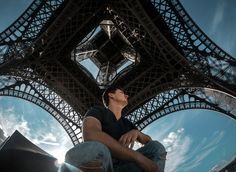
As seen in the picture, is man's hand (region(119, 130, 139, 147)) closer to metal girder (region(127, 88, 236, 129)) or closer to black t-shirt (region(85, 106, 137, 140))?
black t-shirt (region(85, 106, 137, 140))

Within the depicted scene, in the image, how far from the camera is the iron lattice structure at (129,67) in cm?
1559

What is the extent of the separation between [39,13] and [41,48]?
1765 mm

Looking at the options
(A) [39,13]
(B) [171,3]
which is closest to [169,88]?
(B) [171,3]

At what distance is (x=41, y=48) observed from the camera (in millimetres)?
16797

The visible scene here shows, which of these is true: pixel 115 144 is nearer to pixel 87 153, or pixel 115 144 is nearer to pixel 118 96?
pixel 87 153

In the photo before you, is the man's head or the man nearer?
the man

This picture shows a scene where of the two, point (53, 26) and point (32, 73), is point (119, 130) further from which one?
point (32, 73)

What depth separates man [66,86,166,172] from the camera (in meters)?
1.91

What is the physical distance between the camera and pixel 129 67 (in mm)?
19188

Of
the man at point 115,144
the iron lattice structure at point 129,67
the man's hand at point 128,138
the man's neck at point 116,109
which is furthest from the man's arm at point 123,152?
the iron lattice structure at point 129,67

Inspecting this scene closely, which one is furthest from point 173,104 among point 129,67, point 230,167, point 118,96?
point 118,96

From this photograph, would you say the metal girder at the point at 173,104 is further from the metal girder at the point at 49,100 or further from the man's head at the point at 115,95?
the man's head at the point at 115,95

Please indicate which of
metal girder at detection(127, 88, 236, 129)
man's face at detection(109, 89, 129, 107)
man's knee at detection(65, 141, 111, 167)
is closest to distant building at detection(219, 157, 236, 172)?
metal girder at detection(127, 88, 236, 129)

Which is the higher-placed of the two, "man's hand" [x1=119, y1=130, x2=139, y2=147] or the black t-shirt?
the black t-shirt
